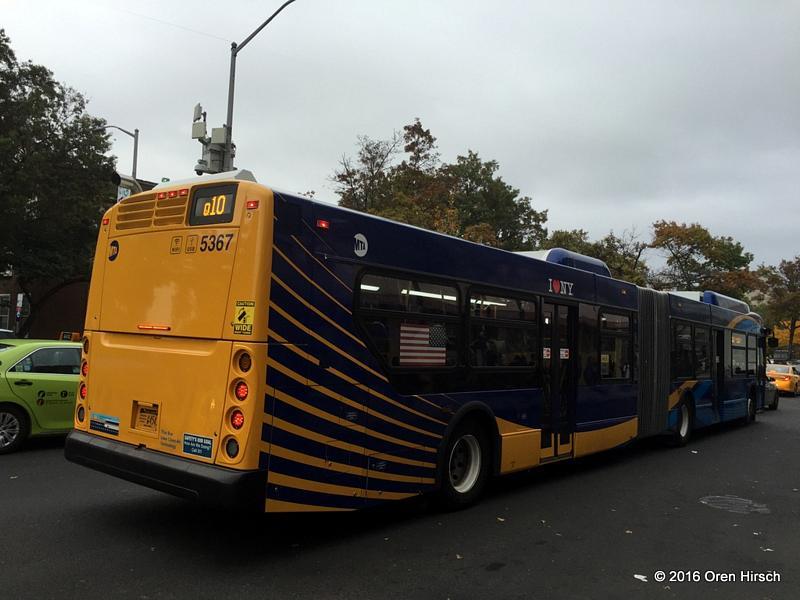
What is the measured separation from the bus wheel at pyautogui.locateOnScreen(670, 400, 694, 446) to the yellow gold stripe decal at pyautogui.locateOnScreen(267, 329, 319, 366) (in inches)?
358

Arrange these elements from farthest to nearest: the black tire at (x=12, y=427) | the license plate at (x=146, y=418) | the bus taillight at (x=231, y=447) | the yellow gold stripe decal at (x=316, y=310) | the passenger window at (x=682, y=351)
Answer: the passenger window at (x=682, y=351) < the black tire at (x=12, y=427) < the license plate at (x=146, y=418) < the yellow gold stripe decal at (x=316, y=310) < the bus taillight at (x=231, y=447)

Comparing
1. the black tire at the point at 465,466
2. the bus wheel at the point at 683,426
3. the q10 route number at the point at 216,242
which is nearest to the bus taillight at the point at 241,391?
the q10 route number at the point at 216,242

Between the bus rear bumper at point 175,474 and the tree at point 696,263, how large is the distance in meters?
42.0

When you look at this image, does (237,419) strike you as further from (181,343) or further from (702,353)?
(702,353)

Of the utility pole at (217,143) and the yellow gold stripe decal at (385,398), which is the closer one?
the yellow gold stripe decal at (385,398)

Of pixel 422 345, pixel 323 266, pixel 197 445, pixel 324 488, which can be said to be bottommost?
pixel 324 488

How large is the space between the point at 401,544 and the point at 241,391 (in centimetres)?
198

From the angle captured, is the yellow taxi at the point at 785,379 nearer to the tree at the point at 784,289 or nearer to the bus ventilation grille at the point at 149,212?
the tree at the point at 784,289

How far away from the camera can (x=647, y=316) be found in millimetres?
10711

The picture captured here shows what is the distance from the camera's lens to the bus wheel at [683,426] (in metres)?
11.7

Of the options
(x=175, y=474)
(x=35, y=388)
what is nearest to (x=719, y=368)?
(x=175, y=474)

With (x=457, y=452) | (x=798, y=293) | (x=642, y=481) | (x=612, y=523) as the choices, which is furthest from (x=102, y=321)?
(x=798, y=293)

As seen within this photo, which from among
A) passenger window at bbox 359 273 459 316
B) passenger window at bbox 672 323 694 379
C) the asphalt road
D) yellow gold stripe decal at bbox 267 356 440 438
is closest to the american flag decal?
passenger window at bbox 359 273 459 316

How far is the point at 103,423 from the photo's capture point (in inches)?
216
